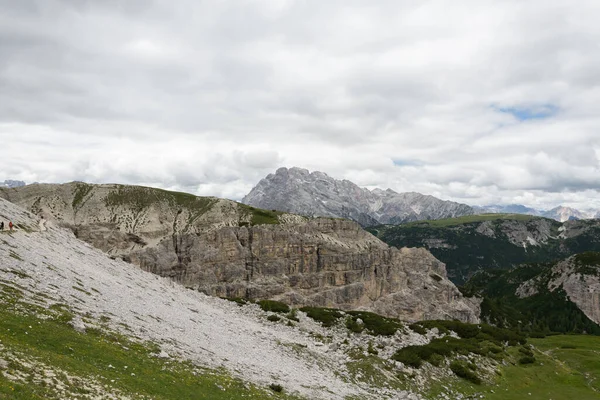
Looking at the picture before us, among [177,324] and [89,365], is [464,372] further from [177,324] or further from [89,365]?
[89,365]

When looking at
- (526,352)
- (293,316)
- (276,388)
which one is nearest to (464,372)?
(526,352)

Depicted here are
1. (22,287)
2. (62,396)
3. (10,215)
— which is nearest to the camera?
(62,396)

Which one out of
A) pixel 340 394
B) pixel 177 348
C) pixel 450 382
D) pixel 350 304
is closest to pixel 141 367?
pixel 177 348

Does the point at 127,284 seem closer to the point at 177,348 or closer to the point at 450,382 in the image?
the point at 177,348

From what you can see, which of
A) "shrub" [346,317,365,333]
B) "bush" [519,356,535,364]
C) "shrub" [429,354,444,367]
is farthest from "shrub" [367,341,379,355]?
"bush" [519,356,535,364]

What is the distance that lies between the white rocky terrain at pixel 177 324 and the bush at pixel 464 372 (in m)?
8.21

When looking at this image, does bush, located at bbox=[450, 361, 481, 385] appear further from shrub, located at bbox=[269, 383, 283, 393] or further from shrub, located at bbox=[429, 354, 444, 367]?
shrub, located at bbox=[269, 383, 283, 393]

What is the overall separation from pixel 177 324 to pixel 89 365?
A: 18804 mm

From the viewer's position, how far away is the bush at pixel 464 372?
47.8m

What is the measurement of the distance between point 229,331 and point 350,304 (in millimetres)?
158759

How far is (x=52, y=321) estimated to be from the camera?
90.6ft

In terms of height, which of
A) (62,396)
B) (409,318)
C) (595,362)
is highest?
(62,396)

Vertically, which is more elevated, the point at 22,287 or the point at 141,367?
the point at 22,287

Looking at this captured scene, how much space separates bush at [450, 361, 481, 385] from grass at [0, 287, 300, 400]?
2789 centimetres
